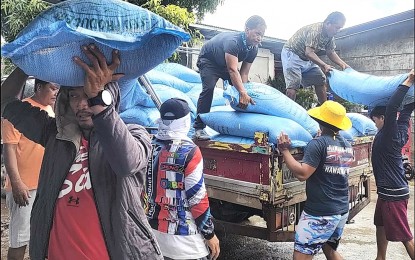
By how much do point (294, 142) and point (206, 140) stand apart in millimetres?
728

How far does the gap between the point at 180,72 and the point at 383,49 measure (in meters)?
2.26

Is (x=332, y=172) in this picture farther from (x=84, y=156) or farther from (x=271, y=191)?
(x=84, y=156)

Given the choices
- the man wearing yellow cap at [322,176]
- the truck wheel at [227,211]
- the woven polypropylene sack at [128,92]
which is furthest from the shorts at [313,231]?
the woven polypropylene sack at [128,92]

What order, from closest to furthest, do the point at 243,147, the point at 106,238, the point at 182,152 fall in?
the point at 106,238, the point at 182,152, the point at 243,147

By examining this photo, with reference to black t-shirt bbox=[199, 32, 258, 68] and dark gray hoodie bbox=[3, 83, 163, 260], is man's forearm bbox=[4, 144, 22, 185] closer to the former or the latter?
dark gray hoodie bbox=[3, 83, 163, 260]

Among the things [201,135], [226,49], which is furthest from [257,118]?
[226,49]

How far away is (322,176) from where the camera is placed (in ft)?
→ 9.34

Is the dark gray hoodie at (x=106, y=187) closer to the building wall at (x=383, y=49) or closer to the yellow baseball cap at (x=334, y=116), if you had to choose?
the yellow baseball cap at (x=334, y=116)

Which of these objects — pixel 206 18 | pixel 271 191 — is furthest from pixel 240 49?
pixel 271 191

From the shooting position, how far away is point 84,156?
4.83 feet

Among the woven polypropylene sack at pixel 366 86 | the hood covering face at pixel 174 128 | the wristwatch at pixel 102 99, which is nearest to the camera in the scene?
the wristwatch at pixel 102 99

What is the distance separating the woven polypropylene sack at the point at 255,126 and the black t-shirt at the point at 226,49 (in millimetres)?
578

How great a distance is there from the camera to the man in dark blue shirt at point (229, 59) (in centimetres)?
349

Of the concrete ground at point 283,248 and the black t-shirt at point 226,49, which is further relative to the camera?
the concrete ground at point 283,248
